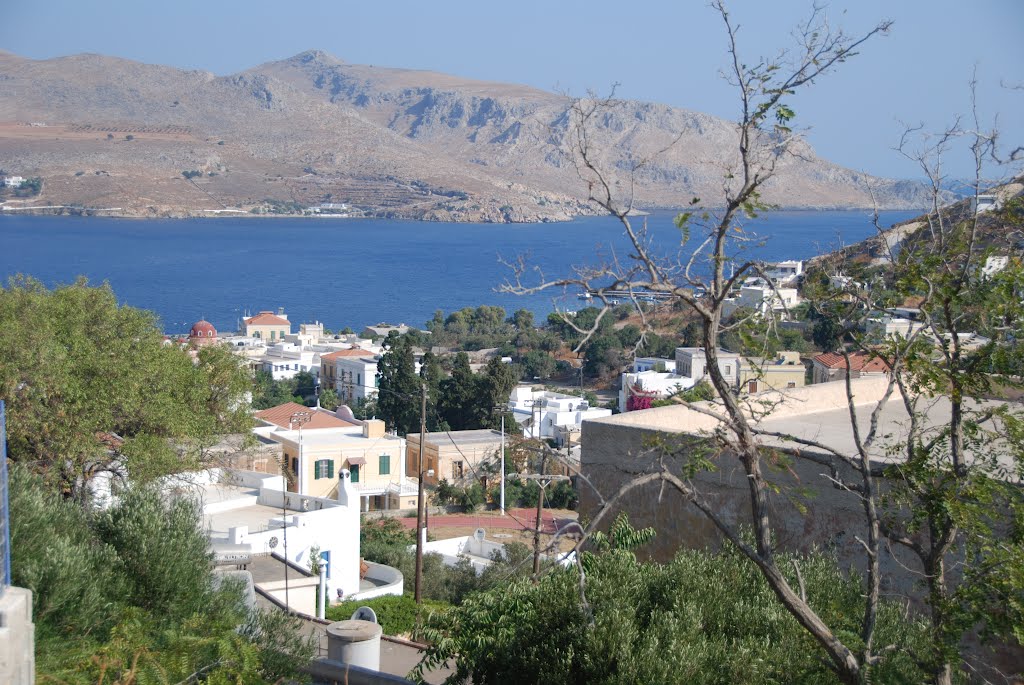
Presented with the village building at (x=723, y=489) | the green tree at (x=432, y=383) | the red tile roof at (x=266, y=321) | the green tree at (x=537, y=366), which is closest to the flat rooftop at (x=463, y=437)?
the green tree at (x=432, y=383)

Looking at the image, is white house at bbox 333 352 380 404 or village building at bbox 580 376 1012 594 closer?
village building at bbox 580 376 1012 594

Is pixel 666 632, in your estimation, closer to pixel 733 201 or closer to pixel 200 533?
pixel 733 201

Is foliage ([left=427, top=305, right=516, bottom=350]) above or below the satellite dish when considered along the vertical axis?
below

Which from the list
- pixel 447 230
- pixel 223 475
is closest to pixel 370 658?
pixel 223 475

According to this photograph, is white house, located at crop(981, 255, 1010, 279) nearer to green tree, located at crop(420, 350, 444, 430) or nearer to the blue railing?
the blue railing

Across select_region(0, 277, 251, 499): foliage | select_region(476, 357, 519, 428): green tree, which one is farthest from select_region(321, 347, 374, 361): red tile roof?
select_region(0, 277, 251, 499): foliage

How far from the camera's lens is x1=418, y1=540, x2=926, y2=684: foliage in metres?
5.16

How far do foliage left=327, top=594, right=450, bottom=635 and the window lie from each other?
1269 centimetres

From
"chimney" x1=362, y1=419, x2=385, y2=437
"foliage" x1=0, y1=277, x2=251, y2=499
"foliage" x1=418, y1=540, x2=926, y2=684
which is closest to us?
"foliage" x1=418, y1=540, x2=926, y2=684

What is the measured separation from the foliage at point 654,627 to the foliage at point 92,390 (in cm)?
868

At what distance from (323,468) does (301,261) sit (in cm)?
10759

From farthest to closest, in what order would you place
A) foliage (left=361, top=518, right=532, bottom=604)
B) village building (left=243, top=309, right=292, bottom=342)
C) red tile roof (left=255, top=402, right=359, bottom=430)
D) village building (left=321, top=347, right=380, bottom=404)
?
1. village building (left=243, top=309, right=292, bottom=342)
2. village building (left=321, top=347, right=380, bottom=404)
3. red tile roof (left=255, top=402, right=359, bottom=430)
4. foliage (left=361, top=518, right=532, bottom=604)

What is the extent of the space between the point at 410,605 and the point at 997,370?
10.4 metres

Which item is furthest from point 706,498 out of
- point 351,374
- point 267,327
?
point 267,327
